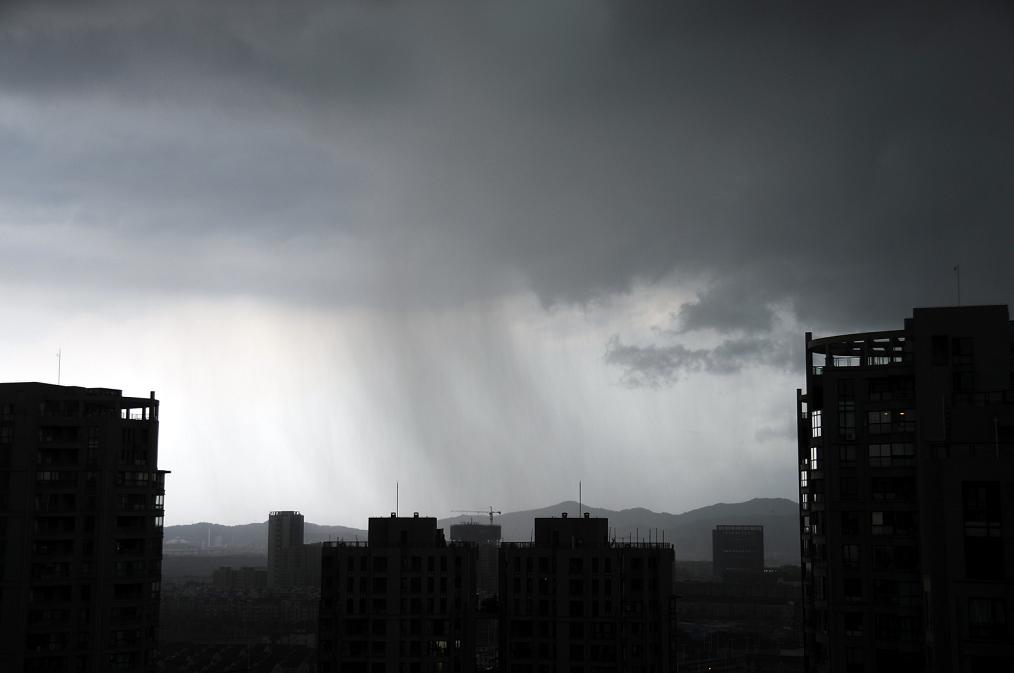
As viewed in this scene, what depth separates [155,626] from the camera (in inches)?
2965

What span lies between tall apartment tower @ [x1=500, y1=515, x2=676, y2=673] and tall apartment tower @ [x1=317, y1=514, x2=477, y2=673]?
4.44m

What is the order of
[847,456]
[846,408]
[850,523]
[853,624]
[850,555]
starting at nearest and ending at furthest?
[853,624] → [850,555] → [850,523] → [847,456] → [846,408]

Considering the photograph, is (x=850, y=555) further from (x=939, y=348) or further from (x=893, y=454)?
(x=939, y=348)

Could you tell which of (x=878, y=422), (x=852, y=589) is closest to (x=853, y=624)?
(x=852, y=589)

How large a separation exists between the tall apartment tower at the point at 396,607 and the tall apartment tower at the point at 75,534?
14.4 m

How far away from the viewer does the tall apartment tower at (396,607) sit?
7938cm

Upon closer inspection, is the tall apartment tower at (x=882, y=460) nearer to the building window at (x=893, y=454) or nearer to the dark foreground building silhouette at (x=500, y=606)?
the building window at (x=893, y=454)

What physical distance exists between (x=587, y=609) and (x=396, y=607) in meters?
16.3

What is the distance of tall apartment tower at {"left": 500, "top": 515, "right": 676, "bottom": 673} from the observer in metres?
81.8

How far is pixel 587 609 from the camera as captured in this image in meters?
82.6

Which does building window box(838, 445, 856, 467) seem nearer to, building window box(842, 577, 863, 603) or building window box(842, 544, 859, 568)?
building window box(842, 544, 859, 568)

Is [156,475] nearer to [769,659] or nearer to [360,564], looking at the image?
[360,564]

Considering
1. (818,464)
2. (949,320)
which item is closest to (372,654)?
(818,464)

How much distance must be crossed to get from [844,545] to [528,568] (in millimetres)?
34498
